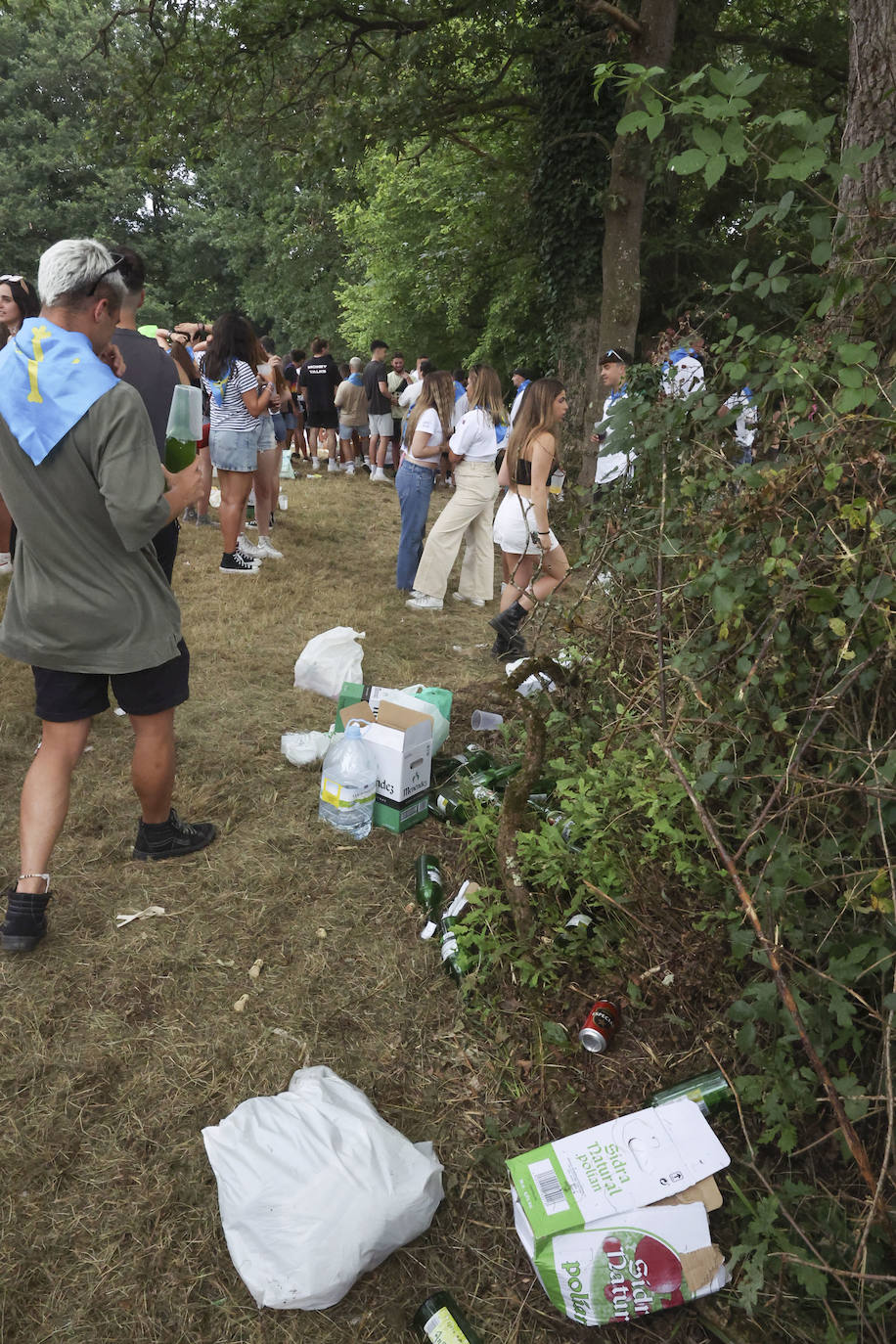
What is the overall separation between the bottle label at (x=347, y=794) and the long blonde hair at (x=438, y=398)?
3365 mm

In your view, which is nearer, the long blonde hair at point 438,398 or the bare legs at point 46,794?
the bare legs at point 46,794

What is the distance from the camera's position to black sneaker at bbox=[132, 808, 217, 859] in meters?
3.12

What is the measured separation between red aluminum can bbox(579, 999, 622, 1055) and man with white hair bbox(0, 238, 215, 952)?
1.66 m

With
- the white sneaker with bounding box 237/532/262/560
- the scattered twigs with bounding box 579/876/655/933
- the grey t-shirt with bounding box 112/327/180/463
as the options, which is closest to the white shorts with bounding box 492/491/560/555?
the grey t-shirt with bounding box 112/327/180/463

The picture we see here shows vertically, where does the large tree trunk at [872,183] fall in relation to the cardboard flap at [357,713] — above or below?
above

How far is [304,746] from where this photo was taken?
3.87 m

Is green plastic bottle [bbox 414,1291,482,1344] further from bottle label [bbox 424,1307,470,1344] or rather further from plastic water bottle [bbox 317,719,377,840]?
plastic water bottle [bbox 317,719,377,840]

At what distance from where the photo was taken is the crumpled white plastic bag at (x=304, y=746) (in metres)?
3.83

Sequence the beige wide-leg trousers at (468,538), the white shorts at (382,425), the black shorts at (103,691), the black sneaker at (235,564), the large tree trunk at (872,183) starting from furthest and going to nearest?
the white shorts at (382,425) < the black sneaker at (235,564) < the beige wide-leg trousers at (468,538) < the black shorts at (103,691) < the large tree trunk at (872,183)

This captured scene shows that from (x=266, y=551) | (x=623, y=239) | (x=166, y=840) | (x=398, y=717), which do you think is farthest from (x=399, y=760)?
(x=623, y=239)

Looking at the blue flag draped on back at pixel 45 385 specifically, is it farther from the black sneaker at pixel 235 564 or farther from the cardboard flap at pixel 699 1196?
the black sneaker at pixel 235 564

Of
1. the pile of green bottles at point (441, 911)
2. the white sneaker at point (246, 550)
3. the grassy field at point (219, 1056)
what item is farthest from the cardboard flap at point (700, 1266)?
the white sneaker at point (246, 550)

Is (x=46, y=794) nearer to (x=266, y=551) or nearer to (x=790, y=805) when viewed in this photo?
(x=790, y=805)

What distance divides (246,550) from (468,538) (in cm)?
190
